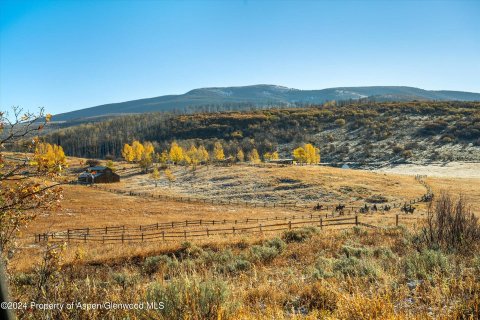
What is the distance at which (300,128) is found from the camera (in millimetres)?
190000

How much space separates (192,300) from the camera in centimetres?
580

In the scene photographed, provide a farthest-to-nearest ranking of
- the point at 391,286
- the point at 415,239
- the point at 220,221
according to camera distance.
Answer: the point at 220,221 → the point at 415,239 → the point at 391,286

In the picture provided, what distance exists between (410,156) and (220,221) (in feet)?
322

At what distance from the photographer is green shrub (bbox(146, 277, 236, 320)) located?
221 inches

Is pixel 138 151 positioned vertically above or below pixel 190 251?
below

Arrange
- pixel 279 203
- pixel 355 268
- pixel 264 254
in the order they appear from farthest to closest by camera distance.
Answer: pixel 279 203
pixel 264 254
pixel 355 268

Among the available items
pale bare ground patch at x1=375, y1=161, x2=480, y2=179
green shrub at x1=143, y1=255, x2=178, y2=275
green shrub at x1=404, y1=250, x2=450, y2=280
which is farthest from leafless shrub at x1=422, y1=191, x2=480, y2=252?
pale bare ground patch at x1=375, y1=161, x2=480, y2=179

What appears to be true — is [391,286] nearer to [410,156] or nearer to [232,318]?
[232,318]

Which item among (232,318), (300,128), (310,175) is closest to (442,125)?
(300,128)

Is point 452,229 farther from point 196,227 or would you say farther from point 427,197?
point 427,197

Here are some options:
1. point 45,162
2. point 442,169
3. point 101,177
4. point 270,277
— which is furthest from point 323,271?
point 442,169

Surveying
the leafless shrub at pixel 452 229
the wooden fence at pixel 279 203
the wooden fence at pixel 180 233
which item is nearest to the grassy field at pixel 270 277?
the leafless shrub at pixel 452 229

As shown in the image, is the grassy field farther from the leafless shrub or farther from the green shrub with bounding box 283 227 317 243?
the leafless shrub

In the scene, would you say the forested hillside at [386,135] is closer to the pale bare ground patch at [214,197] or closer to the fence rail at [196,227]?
the fence rail at [196,227]
